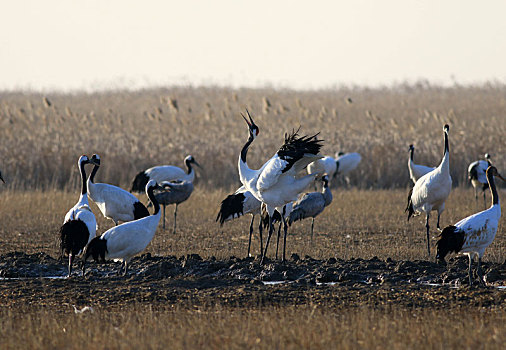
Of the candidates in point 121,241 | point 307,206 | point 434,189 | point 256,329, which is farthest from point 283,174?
point 256,329

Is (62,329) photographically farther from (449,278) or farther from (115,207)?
(115,207)

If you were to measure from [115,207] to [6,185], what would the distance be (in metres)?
9.60

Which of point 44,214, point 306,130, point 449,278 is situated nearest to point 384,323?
point 449,278

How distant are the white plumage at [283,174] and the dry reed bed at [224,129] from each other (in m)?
9.69

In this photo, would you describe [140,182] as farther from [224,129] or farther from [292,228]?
[224,129]

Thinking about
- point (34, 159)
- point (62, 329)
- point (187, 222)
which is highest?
point (34, 159)

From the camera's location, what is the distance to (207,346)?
204 inches

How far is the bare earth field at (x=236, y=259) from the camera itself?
222 inches

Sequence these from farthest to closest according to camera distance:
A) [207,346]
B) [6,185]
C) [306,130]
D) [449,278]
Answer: [306,130] < [6,185] < [449,278] < [207,346]

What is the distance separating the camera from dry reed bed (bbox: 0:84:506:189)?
66.2ft

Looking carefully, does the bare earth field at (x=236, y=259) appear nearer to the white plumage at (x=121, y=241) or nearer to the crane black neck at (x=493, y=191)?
the white plumage at (x=121, y=241)

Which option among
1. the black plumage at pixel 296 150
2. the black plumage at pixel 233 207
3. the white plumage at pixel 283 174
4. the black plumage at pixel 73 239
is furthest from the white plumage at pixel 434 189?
the black plumage at pixel 73 239

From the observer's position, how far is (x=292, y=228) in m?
13.6

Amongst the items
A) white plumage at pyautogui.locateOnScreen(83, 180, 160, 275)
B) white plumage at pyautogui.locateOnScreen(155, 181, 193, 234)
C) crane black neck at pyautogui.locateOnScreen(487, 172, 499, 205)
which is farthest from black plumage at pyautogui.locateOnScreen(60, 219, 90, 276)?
white plumage at pyautogui.locateOnScreen(155, 181, 193, 234)
